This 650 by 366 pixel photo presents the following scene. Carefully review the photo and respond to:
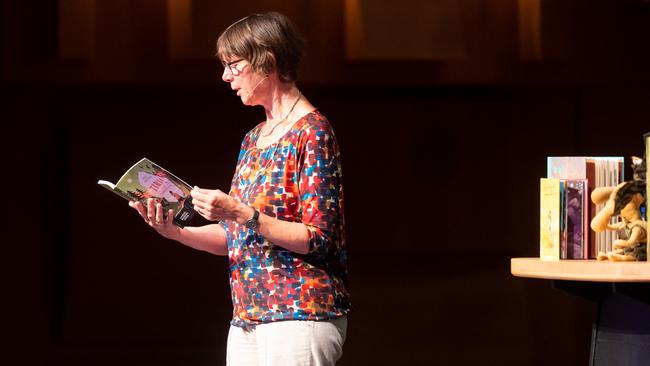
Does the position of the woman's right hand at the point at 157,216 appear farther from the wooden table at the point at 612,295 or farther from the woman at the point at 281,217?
the wooden table at the point at 612,295

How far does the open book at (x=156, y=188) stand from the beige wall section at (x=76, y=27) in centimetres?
266

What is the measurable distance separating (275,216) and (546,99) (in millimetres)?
3270

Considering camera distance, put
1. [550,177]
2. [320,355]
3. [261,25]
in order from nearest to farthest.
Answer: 1. [320,355]
2. [261,25]
3. [550,177]

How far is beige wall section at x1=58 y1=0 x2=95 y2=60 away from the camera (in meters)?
4.79

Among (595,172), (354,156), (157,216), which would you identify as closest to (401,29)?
(354,156)

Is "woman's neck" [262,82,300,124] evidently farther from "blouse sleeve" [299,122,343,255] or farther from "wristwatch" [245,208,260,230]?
"wristwatch" [245,208,260,230]

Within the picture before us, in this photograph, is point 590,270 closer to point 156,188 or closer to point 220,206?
point 220,206

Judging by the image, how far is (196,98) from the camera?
16.6ft

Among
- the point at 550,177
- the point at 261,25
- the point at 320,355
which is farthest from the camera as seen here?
the point at 550,177

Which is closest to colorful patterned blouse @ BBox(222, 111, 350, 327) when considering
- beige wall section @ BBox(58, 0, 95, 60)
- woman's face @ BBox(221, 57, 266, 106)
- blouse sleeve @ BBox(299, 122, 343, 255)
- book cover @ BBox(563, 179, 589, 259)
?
blouse sleeve @ BBox(299, 122, 343, 255)

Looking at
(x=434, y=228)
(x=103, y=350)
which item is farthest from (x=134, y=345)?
(x=434, y=228)

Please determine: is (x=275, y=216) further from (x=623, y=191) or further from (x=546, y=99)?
(x=546, y=99)

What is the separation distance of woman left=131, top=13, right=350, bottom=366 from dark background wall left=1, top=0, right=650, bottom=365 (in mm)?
2634

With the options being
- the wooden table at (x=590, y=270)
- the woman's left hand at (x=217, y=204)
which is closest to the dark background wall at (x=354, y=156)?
the wooden table at (x=590, y=270)
